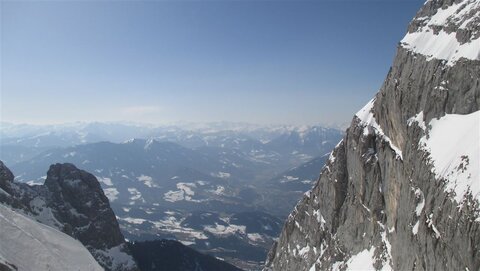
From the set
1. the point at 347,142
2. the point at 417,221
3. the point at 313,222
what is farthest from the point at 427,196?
the point at 313,222

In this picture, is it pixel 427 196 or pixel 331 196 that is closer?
pixel 427 196

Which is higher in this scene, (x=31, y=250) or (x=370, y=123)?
(x=370, y=123)

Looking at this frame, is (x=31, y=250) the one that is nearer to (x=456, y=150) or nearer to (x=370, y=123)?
(x=370, y=123)

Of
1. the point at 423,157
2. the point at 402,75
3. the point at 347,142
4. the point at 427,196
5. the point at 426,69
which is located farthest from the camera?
the point at 347,142

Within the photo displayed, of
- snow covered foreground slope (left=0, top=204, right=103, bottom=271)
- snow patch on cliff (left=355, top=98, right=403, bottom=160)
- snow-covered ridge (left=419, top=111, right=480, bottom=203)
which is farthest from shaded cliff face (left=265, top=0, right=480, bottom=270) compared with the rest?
snow covered foreground slope (left=0, top=204, right=103, bottom=271)

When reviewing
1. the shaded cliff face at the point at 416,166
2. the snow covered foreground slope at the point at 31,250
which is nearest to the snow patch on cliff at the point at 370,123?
the shaded cliff face at the point at 416,166

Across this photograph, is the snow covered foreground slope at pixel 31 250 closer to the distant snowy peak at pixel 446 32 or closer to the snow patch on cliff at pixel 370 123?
the snow patch on cliff at pixel 370 123

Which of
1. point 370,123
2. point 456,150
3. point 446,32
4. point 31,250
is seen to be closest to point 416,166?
point 456,150

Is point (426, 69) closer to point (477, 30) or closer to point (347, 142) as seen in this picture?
point (477, 30)
